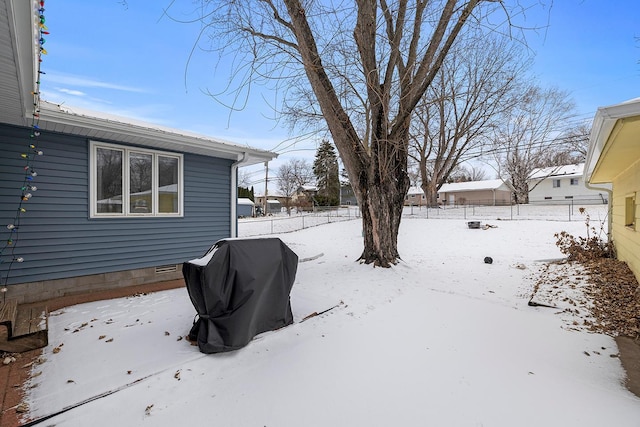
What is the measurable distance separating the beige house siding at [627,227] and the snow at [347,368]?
2.03 metres

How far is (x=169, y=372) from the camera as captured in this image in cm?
256

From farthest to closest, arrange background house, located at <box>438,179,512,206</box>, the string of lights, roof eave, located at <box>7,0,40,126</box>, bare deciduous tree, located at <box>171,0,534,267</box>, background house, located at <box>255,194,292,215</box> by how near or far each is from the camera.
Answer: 1. background house, located at <box>255,194,292,215</box>
2. background house, located at <box>438,179,512,206</box>
3. bare deciduous tree, located at <box>171,0,534,267</box>
4. the string of lights
5. roof eave, located at <box>7,0,40,126</box>

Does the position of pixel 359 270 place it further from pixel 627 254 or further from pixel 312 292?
pixel 627 254

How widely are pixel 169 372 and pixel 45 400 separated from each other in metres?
0.83

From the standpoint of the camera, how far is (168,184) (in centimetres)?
562

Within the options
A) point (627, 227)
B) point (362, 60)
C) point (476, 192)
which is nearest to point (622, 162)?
point (627, 227)

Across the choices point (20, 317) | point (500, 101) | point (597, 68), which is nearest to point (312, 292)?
point (20, 317)

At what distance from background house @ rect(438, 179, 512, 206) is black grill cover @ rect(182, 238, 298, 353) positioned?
31676mm

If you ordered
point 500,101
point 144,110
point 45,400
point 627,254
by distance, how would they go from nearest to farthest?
point 45,400, point 627,254, point 144,110, point 500,101

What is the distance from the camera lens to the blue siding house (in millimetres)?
4086

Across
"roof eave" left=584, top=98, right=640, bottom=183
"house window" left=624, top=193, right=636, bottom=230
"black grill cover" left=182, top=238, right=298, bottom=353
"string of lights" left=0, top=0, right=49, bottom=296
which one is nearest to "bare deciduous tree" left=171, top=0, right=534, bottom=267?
"roof eave" left=584, top=98, right=640, bottom=183

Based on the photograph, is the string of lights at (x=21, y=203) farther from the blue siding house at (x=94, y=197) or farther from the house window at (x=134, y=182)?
the house window at (x=134, y=182)

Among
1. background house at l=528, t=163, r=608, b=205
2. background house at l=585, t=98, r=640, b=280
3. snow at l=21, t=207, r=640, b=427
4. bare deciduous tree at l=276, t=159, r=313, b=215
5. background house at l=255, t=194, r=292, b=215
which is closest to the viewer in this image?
snow at l=21, t=207, r=640, b=427

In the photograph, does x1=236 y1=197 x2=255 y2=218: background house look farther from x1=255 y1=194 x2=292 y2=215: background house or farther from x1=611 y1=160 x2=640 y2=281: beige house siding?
x1=611 y1=160 x2=640 y2=281: beige house siding
